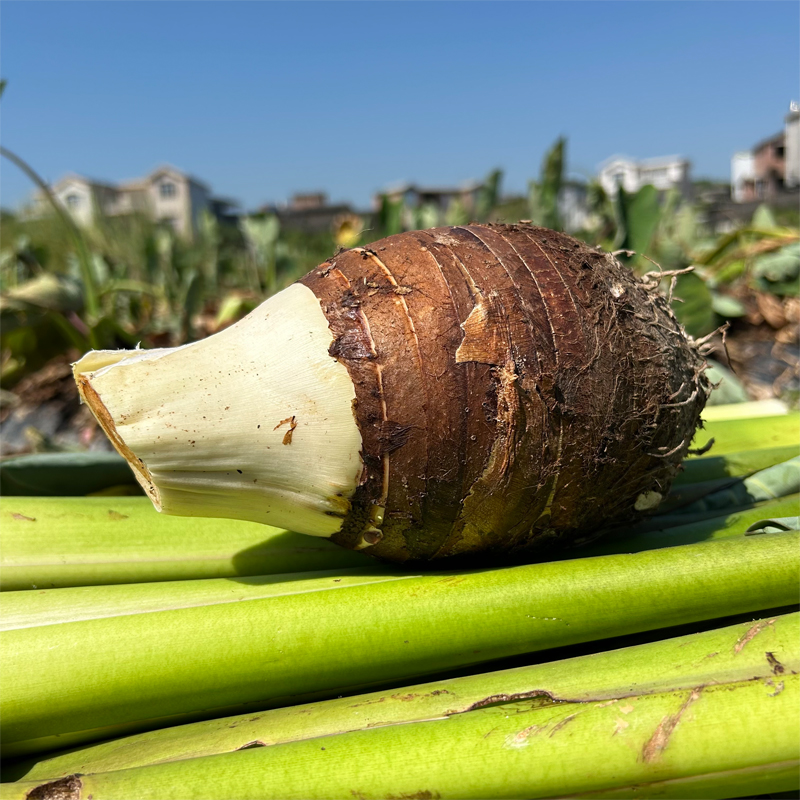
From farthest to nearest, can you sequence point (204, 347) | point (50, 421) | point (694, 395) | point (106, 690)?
point (50, 421)
point (694, 395)
point (204, 347)
point (106, 690)

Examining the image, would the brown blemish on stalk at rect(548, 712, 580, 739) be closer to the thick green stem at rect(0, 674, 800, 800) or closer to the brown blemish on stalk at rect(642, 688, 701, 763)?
the thick green stem at rect(0, 674, 800, 800)

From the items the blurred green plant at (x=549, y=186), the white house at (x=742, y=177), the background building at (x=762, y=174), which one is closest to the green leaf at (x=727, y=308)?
the blurred green plant at (x=549, y=186)

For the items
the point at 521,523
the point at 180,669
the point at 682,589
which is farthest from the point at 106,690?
the point at 682,589

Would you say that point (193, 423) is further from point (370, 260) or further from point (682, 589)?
point (682, 589)

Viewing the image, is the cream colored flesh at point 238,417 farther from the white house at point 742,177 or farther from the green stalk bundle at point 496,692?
the white house at point 742,177

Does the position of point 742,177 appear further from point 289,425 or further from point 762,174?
point 289,425

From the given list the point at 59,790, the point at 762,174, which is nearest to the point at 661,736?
the point at 59,790
